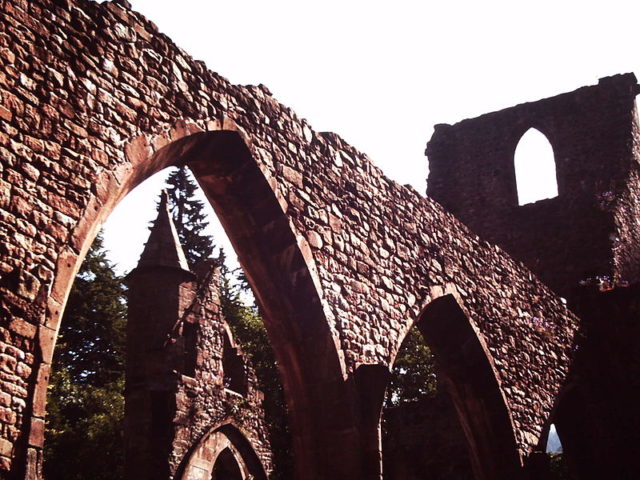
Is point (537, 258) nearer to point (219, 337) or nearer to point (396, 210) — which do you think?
point (219, 337)

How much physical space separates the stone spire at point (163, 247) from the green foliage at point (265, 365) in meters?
5.18

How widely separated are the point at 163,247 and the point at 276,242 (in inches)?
312

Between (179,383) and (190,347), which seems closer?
(179,383)

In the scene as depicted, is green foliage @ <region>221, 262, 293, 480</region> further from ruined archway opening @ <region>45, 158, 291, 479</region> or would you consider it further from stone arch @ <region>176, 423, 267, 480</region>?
stone arch @ <region>176, 423, 267, 480</region>

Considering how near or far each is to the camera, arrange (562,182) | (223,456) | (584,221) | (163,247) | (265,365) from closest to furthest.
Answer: (163,247) → (223,456) → (584,221) → (562,182) → (265,365)

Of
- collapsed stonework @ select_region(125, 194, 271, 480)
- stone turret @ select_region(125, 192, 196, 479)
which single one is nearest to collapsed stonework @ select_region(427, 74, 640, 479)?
collapsed stonework @ select_region(125, 194, 271, 480)

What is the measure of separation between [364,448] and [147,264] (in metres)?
8.30

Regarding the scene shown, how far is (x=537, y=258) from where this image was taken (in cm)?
1583

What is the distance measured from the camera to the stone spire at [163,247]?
13992 mm

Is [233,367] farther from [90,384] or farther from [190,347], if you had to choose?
[90,384]

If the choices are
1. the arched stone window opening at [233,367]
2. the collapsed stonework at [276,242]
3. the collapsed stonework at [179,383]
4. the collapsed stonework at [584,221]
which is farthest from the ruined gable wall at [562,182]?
the collapsed stonework at [179,383]

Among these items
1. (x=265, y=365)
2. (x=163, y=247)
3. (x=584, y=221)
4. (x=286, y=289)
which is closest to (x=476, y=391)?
(x=286, y=289)

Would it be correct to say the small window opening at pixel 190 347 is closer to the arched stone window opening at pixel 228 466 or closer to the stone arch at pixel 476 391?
the arched stone window opening at pixel 228 466

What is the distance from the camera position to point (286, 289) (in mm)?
6777
